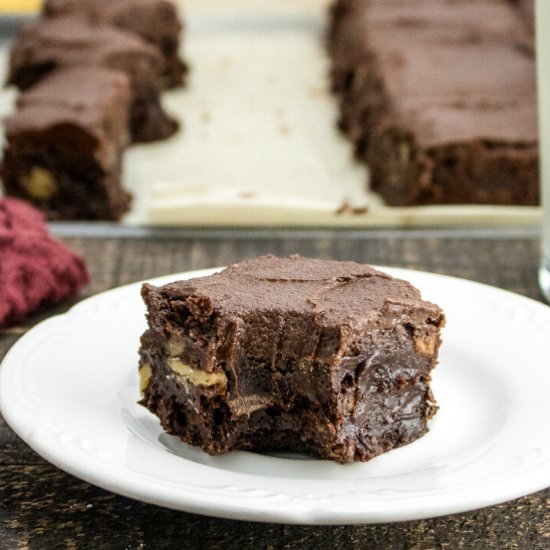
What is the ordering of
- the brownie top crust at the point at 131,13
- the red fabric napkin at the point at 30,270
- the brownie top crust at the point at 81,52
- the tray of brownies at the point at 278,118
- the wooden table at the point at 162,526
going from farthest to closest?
the brownie top crust at the point at 131,13 → the brownie top crust at the point at 81,52 → the tray of brownies at the point at 278,118 → the red fabric napkin at the point at 30,270 → the wooden table at the point at 162,526

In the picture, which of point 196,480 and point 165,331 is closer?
point 196,480

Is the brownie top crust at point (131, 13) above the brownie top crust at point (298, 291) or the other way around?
the other way around

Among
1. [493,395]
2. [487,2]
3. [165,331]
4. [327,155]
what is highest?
[165,331]

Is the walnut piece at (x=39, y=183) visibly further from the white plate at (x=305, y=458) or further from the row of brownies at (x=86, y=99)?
the white plate at (x=305, y=458)

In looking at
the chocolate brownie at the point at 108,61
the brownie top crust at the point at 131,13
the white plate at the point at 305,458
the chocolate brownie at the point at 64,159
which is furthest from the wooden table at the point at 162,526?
the brownie top crust at the point at 131,13

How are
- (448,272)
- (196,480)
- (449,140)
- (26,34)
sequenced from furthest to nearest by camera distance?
1. (26,34)
2. (449,140)
3. (448,272)
4. (196,480)

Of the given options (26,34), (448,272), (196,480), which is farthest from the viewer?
(26,34)

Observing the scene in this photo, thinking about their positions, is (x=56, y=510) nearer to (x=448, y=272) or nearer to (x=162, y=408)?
(x=162, y=408)

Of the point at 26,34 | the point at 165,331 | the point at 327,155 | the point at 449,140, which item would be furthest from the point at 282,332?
the point at 26,34

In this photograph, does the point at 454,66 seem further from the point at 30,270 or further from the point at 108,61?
the point at 30,270
